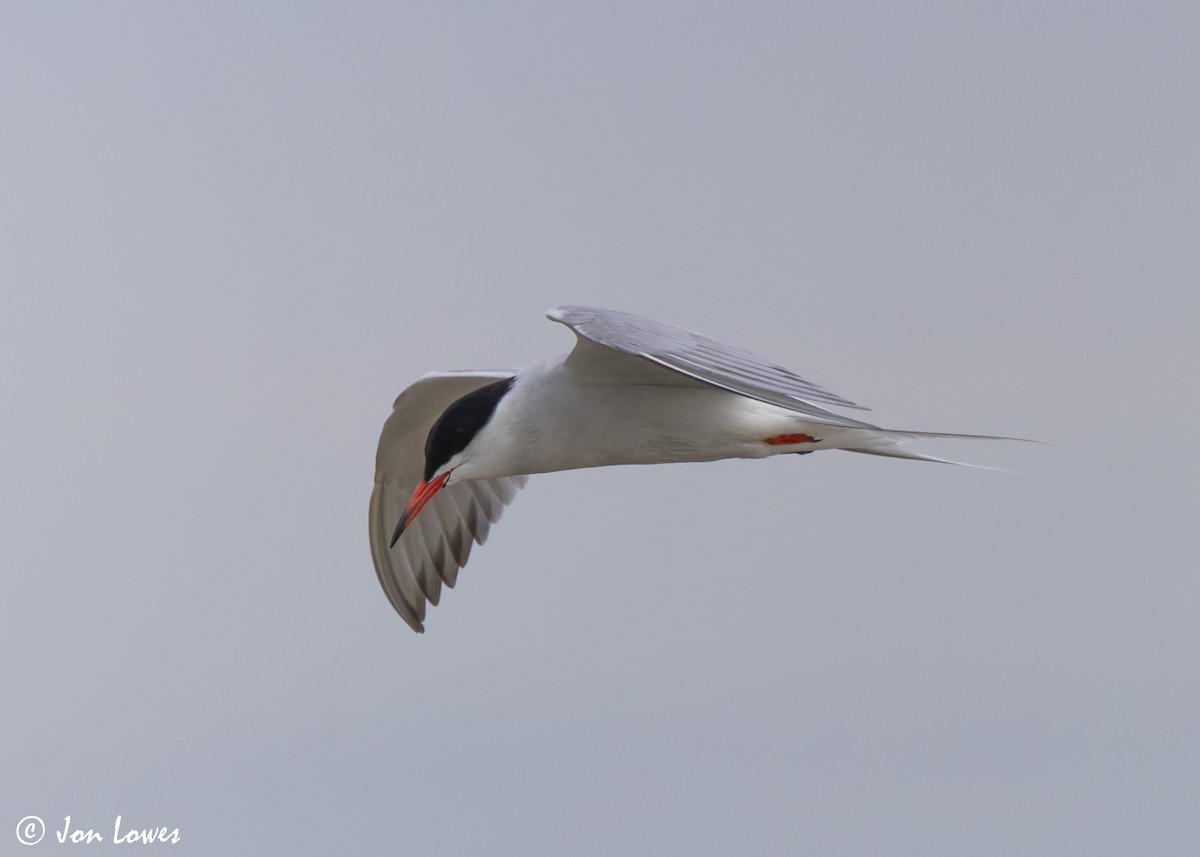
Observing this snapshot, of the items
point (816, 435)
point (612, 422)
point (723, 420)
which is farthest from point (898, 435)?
point (612, 422)

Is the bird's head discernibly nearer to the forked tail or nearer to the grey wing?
→ the grey wing

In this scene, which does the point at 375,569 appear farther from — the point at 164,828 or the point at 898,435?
the point at 898,435

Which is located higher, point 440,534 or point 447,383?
point 447,383

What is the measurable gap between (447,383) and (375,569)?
94 centimetres

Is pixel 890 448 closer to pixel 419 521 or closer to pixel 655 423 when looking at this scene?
pixel 655 423

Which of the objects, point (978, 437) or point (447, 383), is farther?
point (447, 383)

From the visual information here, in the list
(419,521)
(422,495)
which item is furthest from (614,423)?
(419,521)

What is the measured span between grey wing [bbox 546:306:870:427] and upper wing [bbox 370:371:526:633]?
1.76m

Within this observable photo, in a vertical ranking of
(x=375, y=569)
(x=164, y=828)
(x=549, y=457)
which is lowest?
(x=164, y=828)

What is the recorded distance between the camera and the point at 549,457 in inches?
206

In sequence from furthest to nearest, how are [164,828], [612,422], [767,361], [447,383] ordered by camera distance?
[447,383], [164,828], [612,422], [767,361]

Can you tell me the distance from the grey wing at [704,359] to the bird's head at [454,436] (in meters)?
0.58

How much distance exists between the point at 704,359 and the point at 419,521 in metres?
2.33

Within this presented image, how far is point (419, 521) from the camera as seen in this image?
21.4 feet
